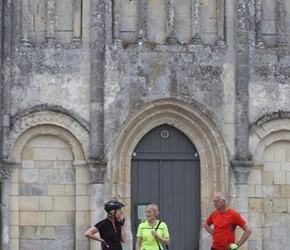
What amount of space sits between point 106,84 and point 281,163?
4073mm

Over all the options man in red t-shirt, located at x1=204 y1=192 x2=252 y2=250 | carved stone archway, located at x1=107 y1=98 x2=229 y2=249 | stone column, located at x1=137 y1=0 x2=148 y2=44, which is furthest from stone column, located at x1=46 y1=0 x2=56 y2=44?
man in red t-shirt, located at x1=204 y1=192 x2=252 y2=250

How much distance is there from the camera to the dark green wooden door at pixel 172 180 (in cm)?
1898

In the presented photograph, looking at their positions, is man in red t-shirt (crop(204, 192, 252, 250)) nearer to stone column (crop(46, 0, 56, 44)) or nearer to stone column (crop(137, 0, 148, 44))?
stone column (crop(137, 0, 148, 44))

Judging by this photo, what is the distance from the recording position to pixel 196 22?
18719 millimetres

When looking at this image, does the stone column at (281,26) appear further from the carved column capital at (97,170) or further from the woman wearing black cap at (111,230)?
the woman wearing black cap at (111,230)

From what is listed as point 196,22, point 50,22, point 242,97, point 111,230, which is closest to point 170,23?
point 196,22

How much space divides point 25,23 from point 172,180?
450cm

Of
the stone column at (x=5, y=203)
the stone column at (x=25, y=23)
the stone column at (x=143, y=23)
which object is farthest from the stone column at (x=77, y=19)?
the stone column at (x=5, y=203)

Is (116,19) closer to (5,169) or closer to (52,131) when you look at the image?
(52,131)

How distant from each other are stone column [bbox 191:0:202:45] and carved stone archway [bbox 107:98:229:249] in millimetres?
1331

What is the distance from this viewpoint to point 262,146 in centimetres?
1883

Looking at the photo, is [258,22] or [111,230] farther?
[258,22]

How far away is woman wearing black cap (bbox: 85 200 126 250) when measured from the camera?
1286cm

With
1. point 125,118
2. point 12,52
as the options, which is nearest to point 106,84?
point 125,118
